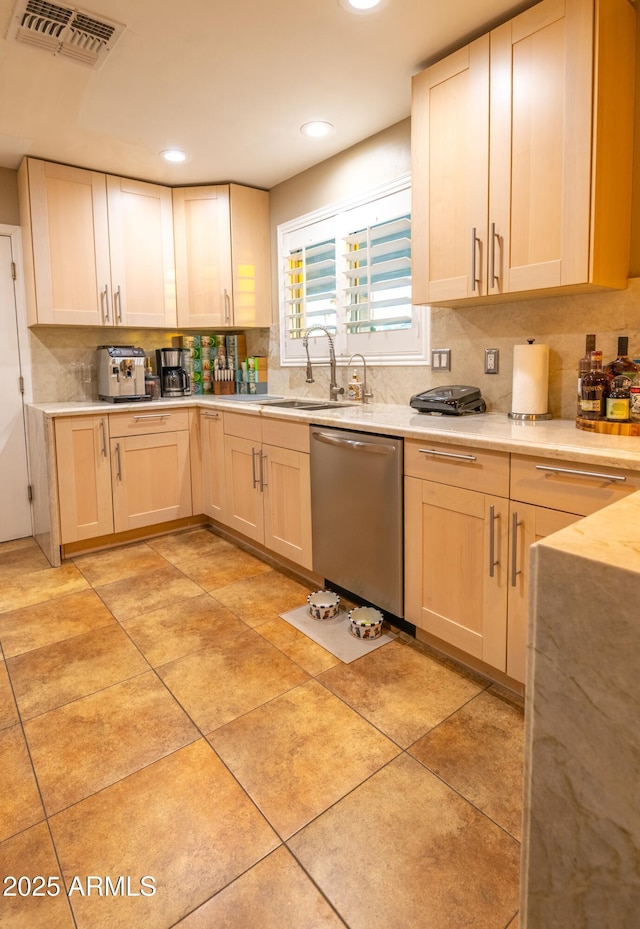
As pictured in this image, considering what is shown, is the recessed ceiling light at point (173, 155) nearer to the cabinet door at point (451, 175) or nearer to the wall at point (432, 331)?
the wall at point (432, 331)

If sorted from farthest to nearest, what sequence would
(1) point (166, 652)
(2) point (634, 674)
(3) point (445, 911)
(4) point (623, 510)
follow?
1. (1) point (166, 652)
2. (3) point (445, 911)
3. (4) point (623, 510)
4. (2) point (634, 674)

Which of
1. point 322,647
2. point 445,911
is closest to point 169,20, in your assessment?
point 322,647

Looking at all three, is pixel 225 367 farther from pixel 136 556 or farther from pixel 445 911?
pixel 445 911

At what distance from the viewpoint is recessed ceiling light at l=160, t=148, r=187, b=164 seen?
10.6 feet

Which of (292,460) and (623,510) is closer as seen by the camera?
(623,510)

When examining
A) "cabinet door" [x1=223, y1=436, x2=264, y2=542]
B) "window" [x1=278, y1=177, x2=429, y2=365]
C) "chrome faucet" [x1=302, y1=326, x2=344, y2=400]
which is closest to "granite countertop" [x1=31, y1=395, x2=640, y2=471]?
"chrome faucet" [x1=302, y1=326, x2=344, y2=400]

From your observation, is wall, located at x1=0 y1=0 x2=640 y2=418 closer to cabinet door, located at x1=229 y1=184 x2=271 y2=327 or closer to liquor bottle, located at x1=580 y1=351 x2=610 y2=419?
cabinet door, located at x1=229 y1=184 x2=271 y2=327

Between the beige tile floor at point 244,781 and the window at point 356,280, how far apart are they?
164cm

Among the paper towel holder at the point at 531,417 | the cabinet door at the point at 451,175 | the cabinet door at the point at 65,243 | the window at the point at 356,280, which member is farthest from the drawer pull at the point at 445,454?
the cabinet door at the point at 65,243

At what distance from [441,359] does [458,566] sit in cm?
120

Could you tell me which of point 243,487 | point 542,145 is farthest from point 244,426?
point 542,145

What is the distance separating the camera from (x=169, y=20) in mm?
2068

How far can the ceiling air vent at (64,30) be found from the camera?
2000 mm

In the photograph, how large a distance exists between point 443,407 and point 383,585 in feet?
2.72
